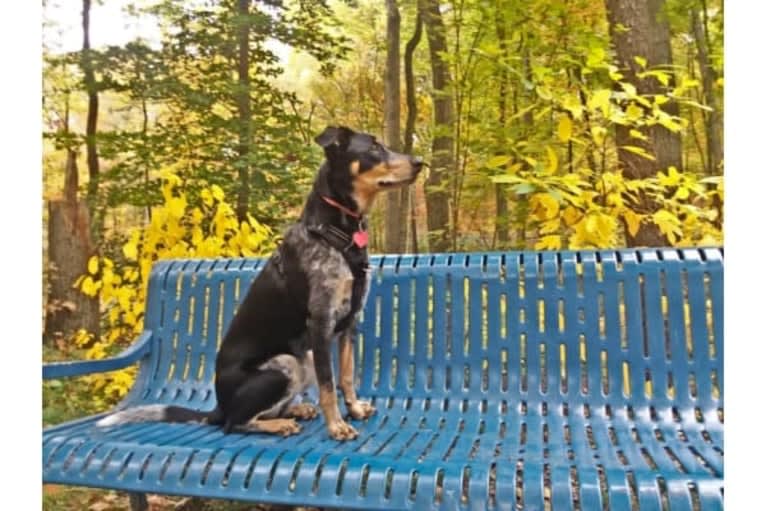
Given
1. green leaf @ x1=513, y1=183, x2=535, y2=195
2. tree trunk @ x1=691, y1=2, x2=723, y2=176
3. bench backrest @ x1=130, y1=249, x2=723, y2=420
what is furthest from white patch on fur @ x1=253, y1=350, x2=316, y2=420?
tree trunk @ x1=691, y1=2, x2=723, y2=176

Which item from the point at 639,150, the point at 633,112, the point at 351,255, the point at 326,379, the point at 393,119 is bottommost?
the point at 326,379

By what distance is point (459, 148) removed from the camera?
2.61 m

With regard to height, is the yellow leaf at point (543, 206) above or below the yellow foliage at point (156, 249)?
above

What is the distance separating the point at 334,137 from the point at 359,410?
0.69 m

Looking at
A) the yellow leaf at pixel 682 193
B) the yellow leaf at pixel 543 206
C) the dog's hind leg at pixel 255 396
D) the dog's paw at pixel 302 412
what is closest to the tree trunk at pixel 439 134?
the yellow leaf at pixel 543 206

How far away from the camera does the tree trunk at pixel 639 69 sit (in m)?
2.29

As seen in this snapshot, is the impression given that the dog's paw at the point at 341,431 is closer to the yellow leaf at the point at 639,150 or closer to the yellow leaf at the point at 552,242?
the yellow leaf at the point at 552,242

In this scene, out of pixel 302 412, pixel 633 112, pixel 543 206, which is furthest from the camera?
pixel 543 206

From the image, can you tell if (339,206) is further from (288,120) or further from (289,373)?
(288,120)

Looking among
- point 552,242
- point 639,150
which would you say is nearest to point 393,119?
point 552,242

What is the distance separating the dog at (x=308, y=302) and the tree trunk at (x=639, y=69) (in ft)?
3.34

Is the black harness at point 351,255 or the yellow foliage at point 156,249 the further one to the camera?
the yellow foliage at point 156,249

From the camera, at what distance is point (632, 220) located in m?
2.18

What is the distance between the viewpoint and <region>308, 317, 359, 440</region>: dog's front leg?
5.00 ft
